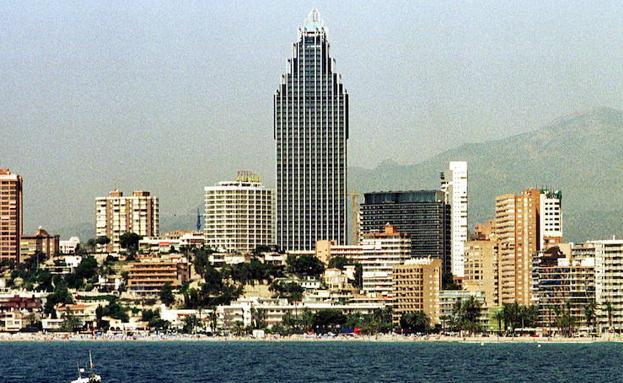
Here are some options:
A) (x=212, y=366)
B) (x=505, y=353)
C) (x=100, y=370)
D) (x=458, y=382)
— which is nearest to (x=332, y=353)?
(x=505, y=353)

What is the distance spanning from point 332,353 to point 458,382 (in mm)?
57591

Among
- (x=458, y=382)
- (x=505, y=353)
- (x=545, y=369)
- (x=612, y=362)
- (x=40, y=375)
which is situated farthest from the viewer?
(x=505, y=353)

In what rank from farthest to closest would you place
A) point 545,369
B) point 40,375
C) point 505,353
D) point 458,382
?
point 505,353 < point 545,369 < point 40,375 < point 458,382

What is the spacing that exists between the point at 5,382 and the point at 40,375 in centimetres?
912

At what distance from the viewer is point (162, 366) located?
554 ft

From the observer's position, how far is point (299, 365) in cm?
16850

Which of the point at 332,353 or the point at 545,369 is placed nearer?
the point at 545,369

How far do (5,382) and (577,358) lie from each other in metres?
65.1

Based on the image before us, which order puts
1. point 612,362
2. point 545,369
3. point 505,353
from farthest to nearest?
point 505,353 → point 612,362 → point 545,369

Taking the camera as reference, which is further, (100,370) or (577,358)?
(577,358)

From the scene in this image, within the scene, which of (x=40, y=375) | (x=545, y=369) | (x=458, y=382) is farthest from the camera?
(x=545, y=369)

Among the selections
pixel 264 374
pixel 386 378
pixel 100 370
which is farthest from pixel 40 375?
pixel 386 378

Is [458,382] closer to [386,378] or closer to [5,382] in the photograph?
[386,378]

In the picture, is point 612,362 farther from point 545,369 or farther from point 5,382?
point 5,382
